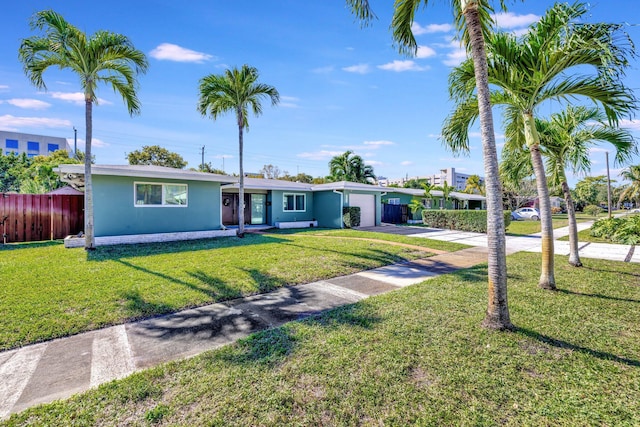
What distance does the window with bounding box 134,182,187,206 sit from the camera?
1183cm

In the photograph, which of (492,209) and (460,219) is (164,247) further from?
(460,219)

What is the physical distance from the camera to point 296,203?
19.3 meters

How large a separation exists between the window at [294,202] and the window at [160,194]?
6993 mm

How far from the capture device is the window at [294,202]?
18.8 metres

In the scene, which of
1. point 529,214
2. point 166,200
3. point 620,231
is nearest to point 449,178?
point 529,214

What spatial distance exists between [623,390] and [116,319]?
6.15 m

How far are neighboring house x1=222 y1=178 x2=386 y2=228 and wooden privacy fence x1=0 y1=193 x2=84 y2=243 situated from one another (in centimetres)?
724

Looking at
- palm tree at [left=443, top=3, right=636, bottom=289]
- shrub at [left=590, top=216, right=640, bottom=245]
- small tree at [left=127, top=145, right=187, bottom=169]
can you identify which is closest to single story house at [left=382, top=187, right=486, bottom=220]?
shrub at [left=590, top=216, right=640, bottom=245]

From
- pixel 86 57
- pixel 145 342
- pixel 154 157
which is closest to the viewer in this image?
pixel 145 342

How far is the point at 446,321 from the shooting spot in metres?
4.19

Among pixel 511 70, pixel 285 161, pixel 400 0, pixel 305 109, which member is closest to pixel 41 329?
pixel 400 0

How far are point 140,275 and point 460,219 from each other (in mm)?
17307

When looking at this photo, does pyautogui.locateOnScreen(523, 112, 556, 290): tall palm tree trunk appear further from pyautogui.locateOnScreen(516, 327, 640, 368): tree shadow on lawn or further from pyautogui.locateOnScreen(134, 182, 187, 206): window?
pyautogui.locateOnScreen(134, 182, 187, 206): window

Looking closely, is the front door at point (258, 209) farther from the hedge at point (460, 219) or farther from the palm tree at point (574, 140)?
the palm tree at point (574, 140)
